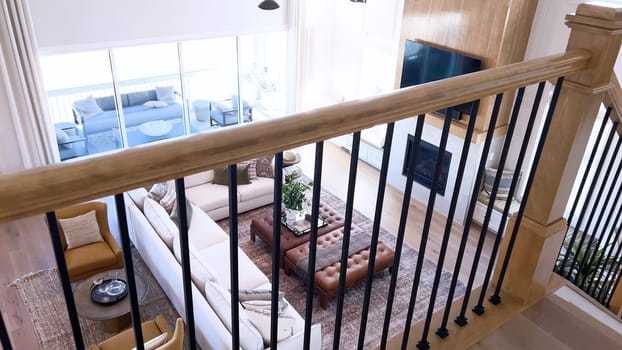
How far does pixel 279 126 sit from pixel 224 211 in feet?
17.2

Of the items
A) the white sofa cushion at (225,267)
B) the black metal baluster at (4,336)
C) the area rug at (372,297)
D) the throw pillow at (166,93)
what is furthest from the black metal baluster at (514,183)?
the throw pillow at (166,93)

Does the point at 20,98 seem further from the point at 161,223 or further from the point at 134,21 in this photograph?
the point at 161,223

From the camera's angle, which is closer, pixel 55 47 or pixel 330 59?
pixel 55 47

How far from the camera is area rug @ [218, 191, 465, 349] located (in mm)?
4445

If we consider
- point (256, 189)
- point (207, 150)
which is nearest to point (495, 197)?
point (207, 150)

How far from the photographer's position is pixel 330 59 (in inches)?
318

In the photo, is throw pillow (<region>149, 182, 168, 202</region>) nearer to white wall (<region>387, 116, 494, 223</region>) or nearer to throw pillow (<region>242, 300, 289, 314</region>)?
throw pillow (<region>242, 300, 289, 314</region>)

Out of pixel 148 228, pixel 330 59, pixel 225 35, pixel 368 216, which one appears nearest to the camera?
pixel 148 228

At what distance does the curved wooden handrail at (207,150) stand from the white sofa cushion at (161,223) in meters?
3.63

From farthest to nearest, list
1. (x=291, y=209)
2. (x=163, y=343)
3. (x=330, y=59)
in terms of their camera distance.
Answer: (x=330, y=59)
(x=291, y=209)
(x=163, y=343)

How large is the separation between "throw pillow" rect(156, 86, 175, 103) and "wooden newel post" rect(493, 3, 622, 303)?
6.97 metres

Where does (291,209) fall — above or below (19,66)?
below

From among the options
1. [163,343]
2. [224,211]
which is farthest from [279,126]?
[224,211]

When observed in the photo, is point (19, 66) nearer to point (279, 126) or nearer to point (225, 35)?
point (225, 35)
